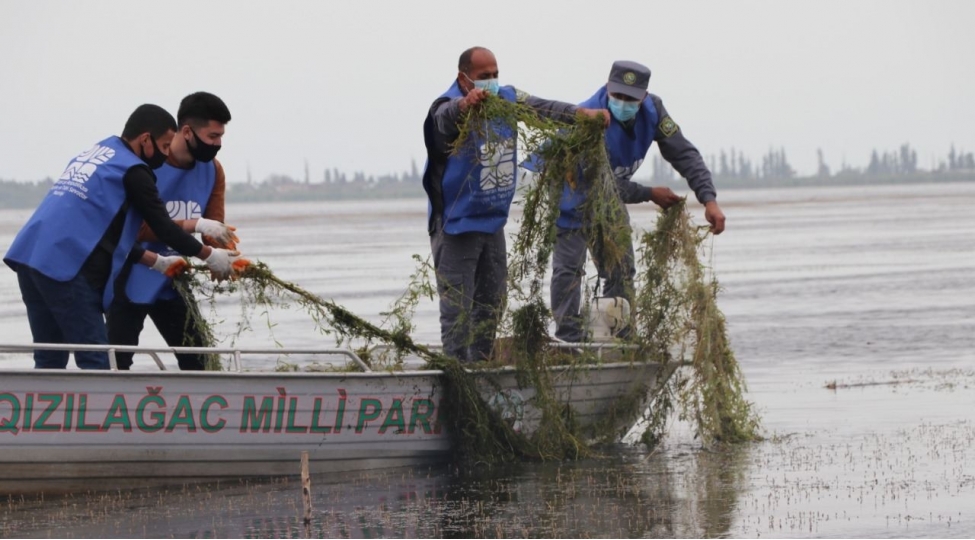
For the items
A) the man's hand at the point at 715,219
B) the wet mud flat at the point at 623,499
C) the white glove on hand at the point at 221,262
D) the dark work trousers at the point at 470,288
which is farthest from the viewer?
the man's hand at the point at 715,219

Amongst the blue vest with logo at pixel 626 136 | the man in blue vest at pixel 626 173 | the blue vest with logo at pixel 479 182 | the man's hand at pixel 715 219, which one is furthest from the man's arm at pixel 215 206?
the man's hand at pixel 715 219

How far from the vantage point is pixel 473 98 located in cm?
945

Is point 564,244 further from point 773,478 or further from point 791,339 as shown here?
point 791,339

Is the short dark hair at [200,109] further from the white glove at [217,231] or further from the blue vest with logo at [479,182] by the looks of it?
the blue vest with logo at [479,182]

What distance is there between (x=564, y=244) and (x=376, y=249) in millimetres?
34752

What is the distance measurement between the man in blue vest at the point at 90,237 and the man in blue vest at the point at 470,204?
5.02 ft

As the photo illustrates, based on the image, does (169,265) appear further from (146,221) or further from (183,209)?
(146,221)

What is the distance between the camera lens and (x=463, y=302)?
1024 centimetres

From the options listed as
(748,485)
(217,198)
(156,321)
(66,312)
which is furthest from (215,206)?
(748,485)

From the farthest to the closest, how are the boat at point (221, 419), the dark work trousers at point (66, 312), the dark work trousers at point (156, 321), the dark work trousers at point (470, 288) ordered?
the dark work trousers at point (470, 288)
the dark work trousers at point (156, 321)
the dark work trousers at point (66, 312)
the boat at point (221, 419)

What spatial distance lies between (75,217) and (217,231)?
→ 90 centimetres

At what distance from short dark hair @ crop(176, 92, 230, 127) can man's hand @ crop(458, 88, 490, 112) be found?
138cm

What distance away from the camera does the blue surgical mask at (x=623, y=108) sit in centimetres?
1104

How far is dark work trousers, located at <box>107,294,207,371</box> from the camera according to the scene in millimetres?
9742
